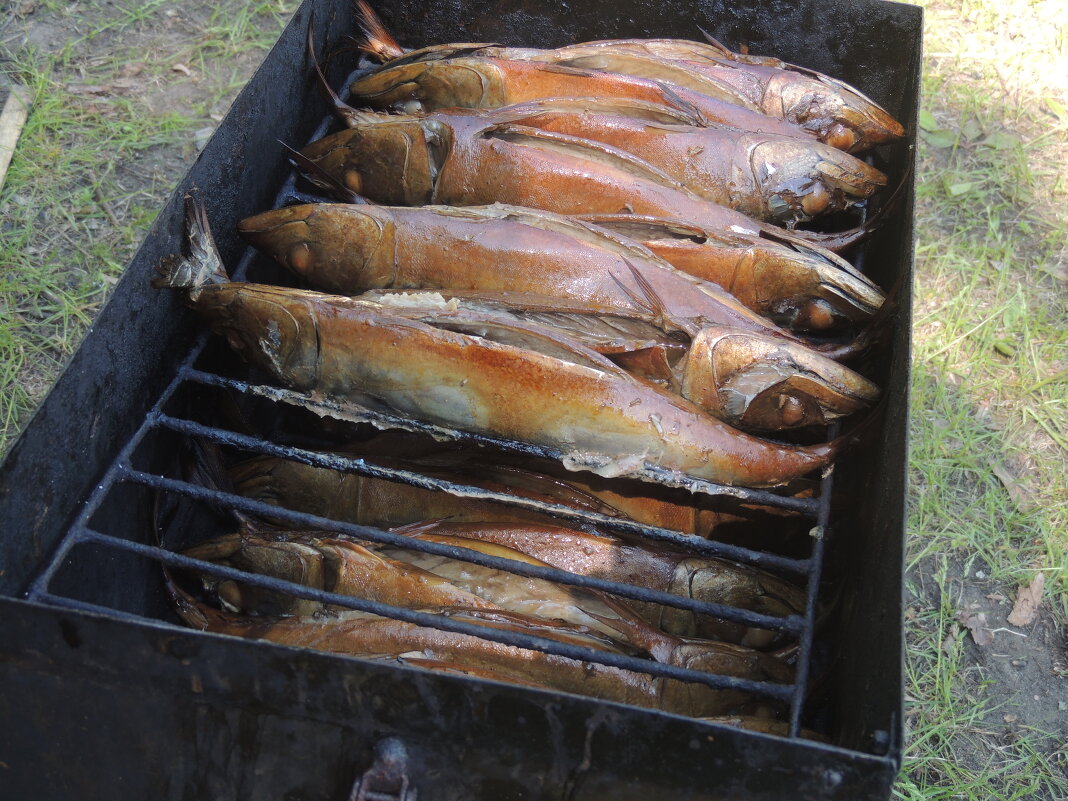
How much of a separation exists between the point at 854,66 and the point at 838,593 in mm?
2335

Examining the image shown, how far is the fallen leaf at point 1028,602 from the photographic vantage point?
138 inches

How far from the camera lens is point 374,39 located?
386cm

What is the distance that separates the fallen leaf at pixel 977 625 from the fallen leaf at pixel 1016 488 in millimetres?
539

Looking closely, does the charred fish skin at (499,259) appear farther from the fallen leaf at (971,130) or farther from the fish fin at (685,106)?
the fallen leaf at (971,130)

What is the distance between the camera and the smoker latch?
205cm

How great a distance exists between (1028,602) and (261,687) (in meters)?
2.85

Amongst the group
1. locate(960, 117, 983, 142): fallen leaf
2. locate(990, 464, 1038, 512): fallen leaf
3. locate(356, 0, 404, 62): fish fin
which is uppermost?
locate(960, 117, 983, 142): fallen leaf

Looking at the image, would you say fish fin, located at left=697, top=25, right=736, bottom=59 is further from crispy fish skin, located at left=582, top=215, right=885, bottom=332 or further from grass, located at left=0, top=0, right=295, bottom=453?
grass, located at left=0, top=0, right=295, bottom=453

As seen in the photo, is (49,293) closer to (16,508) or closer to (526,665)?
(16,508)

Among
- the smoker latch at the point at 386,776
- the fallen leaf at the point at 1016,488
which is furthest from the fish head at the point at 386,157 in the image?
the fallen leaf at the point at 1016,488

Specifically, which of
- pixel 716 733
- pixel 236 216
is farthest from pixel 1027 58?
pixel 716 733

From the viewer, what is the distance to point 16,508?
2.24 m

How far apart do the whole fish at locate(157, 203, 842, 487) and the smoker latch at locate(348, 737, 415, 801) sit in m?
0.92

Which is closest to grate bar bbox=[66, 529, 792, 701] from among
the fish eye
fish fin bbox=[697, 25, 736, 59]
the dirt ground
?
the fish eye
